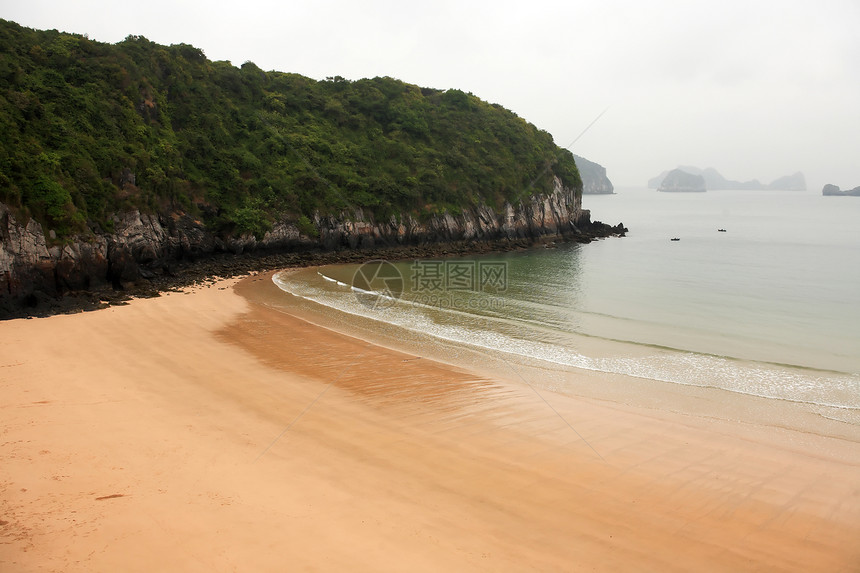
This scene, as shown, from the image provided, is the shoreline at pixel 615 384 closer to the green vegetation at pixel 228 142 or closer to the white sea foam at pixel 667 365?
the white sea foam at pixel 667 365

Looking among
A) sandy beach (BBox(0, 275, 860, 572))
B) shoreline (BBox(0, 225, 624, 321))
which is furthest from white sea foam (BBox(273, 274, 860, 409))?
shoreline (BBox(0, 225, 624, 321))

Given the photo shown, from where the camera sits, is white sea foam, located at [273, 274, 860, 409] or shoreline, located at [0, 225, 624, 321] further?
shoreline, located at [0, 225, 624, 321]

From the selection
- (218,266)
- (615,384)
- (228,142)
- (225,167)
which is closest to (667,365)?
(615,384)

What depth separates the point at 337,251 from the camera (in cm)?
A: 3494

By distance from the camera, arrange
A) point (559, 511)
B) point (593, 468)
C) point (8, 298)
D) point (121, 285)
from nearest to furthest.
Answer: point (559, 511) → point (593, 468) → point (8, 298) → point (121, 285)

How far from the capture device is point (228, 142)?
34500 millimetres

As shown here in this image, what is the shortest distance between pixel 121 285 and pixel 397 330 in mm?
12879

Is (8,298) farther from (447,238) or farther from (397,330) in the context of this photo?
(447,238)

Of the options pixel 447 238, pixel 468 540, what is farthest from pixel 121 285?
pixel 447 238

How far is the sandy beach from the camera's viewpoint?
5.77 m
